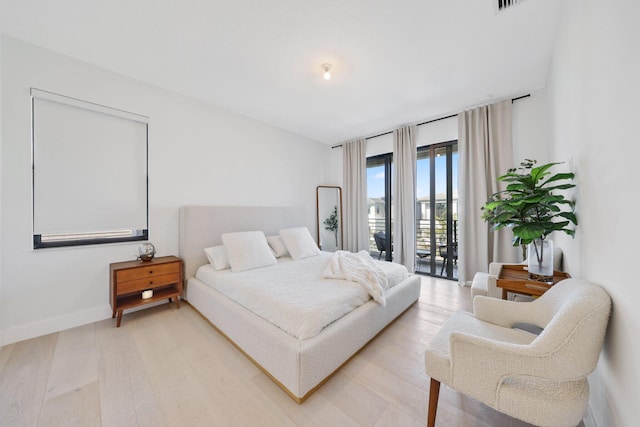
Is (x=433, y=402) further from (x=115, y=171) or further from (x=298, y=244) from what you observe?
(x=115, y=171)

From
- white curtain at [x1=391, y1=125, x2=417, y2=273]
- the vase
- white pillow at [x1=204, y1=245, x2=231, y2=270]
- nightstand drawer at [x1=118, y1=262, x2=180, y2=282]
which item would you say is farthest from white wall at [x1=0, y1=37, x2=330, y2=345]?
the vase

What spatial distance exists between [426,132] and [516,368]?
12.0ft

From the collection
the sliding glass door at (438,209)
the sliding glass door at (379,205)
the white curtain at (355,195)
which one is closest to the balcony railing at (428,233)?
the sliding glass door at (438,209)

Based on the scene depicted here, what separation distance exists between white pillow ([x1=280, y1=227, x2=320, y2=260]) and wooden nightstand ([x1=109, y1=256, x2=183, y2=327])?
141 cm

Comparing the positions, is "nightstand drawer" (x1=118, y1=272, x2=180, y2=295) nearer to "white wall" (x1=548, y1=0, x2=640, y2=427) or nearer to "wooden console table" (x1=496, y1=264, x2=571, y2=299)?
"wooden console table" (x1=496, y1=264, x2=571, y2=299)

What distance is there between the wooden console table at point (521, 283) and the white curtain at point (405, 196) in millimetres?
1940

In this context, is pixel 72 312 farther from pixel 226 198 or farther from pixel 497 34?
pixel 497 34

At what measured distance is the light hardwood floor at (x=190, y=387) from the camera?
4.20ft

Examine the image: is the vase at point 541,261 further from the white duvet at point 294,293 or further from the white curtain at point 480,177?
the white curtain at point 480,177

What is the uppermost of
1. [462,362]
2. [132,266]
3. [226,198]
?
[226,198]

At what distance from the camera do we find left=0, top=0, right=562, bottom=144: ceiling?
1.67 meters

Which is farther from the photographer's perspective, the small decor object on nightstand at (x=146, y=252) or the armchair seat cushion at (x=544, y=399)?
the small decor object on nightstand at (x=146, y=252)

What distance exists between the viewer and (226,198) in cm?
337

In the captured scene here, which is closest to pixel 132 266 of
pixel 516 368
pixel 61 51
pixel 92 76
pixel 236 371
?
pixel 236 371
